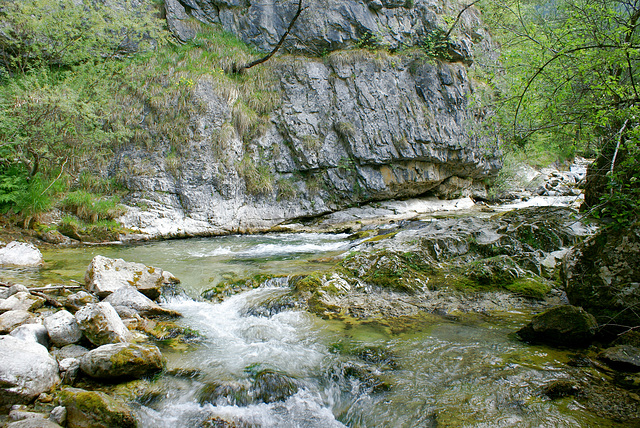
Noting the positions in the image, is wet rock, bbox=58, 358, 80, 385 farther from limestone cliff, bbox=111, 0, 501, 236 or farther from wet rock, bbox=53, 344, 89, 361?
limestone cliff, bbox=111, 0, 501, 236

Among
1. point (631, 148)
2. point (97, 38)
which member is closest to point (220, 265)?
point (631, 148)

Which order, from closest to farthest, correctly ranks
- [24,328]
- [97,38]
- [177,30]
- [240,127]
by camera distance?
[24,328], [97,38], [240,127], [177,30]

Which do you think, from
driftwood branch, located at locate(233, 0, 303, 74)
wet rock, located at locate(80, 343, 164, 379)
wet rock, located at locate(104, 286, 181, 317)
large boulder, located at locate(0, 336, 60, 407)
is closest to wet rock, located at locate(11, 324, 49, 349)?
large boulder, located at locate(0, 336, 60, 407)

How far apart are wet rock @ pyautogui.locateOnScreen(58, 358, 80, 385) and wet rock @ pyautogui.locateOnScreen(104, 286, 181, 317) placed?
1.43 meters

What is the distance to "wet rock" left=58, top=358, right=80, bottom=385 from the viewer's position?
10.3 feet

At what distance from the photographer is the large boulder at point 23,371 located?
8.96 feet

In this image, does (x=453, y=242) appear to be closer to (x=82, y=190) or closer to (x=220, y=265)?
(x=220, y=265)

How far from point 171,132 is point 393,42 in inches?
462

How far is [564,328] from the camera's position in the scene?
342 cm

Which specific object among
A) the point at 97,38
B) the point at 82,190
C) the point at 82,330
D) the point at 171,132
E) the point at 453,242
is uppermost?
the point at 97,38

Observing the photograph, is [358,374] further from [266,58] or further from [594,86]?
[266,58]

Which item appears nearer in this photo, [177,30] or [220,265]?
[220,265]

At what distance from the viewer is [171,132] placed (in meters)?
13.1

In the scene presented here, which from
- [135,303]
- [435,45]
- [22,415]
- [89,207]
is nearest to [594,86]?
[22,415]
